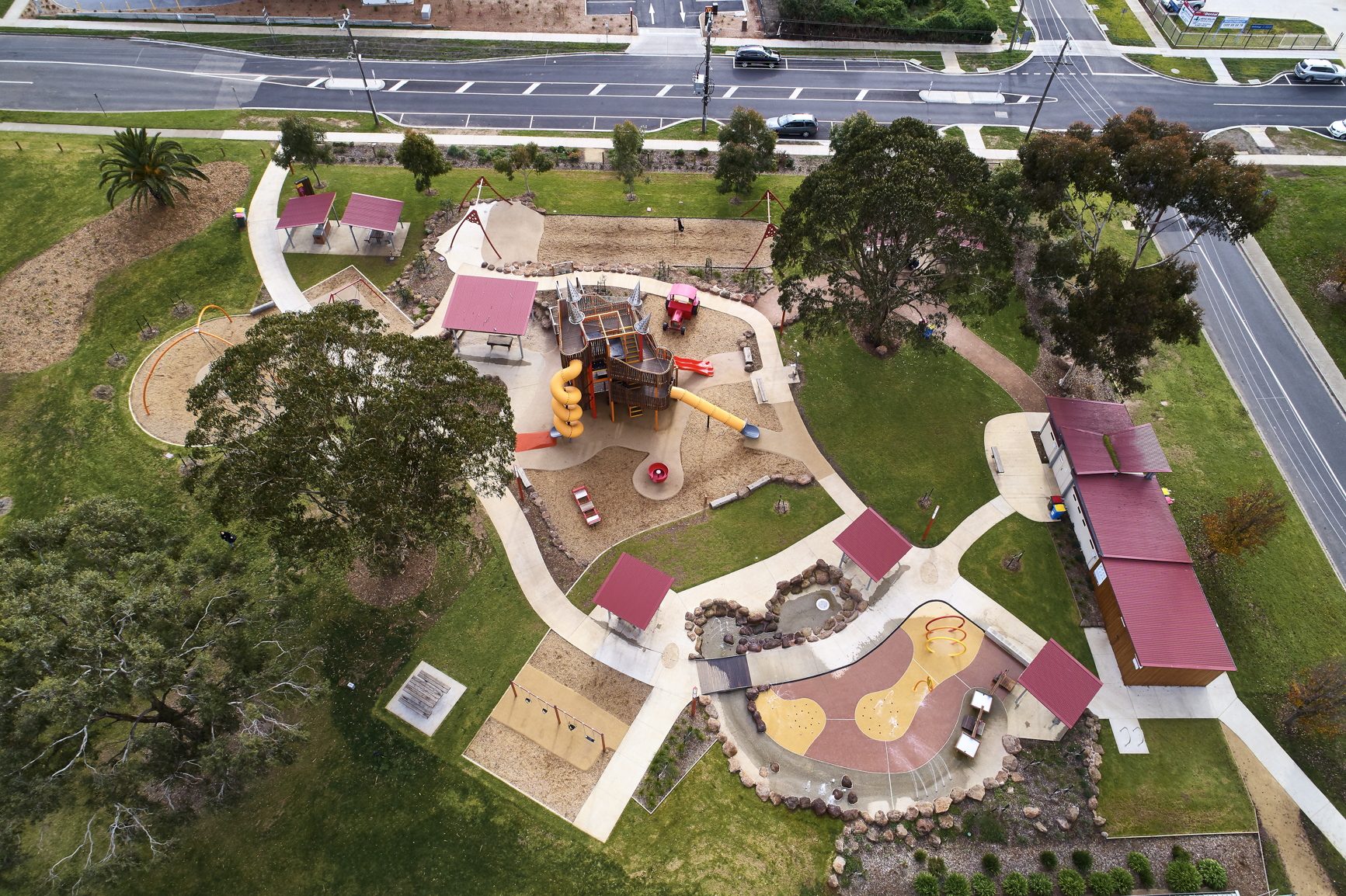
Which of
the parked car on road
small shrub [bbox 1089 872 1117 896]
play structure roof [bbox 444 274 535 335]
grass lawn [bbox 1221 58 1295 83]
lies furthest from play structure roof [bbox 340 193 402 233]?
the parked car on road

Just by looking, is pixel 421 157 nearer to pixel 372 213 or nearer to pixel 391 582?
pixel 372 213

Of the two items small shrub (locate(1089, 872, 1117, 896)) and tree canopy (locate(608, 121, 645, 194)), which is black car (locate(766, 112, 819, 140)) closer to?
tree canopy (locate(608, 121, 645, 194))

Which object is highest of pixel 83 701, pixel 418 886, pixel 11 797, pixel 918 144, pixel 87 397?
pixel 918 144

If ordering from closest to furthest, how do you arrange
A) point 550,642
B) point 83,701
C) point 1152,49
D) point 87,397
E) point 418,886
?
1. point 83,701
2. point 418,886
3. point 550,642
4. point 87,397
5. point 1152,49

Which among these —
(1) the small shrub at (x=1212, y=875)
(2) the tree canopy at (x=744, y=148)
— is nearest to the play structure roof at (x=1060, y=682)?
(1) the small shrub at (x=1212, y=875)

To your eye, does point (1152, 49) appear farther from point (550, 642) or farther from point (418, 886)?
point (418, 886)

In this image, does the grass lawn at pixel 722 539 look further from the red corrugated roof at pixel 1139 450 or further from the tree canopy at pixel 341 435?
the red corrugated roof at pixel 1139 450

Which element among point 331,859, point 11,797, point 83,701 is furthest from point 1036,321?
point 11,797
